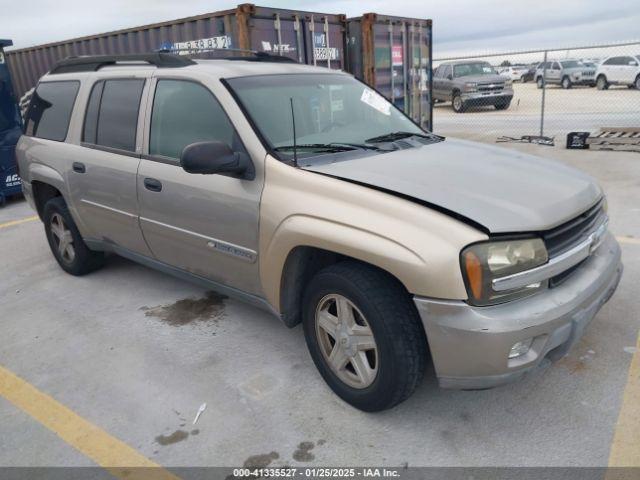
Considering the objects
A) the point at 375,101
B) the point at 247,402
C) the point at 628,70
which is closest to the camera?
the point at 247,402

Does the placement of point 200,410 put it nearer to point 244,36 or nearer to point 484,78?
point 244,36

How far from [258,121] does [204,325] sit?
1559 millimetres

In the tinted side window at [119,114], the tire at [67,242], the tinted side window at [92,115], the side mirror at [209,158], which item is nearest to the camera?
the side mirror at [209,158]

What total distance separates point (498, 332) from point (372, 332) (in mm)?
586

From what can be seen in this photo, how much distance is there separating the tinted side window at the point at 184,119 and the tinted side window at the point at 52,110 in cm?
130

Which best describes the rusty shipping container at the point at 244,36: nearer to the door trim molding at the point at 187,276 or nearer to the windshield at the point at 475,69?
the door trim molding at the point at 187,276

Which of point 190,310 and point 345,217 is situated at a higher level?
point 345,217

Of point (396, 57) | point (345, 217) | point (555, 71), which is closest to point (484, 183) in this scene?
point (345, 217)

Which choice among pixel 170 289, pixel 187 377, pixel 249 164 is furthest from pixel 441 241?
pixel 170 289

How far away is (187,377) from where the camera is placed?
3.26 metres

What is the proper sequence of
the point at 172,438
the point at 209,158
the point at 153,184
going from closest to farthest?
the point at 172,438 < the point at 209,158 < the point at 153,184

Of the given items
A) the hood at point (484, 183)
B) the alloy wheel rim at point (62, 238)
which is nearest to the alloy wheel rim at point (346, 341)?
the hood at point (484, 183)

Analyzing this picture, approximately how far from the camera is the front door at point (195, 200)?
10.3ft

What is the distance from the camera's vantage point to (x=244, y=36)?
25.8 feet
